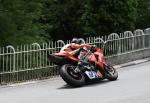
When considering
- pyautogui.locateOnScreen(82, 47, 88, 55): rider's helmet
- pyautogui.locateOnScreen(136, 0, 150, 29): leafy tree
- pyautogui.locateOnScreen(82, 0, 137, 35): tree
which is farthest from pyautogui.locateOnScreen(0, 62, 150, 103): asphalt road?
pyautogui.locateOnScreen(136, 0, 150, 29): leafy tree

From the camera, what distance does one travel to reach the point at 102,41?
18266 millimetres

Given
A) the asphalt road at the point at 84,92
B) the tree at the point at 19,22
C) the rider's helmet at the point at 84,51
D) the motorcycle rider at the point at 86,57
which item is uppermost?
the tree at the point at 19,22

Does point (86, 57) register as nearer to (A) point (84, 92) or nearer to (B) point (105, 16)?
(A) point (84, 92)

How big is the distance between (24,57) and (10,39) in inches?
223

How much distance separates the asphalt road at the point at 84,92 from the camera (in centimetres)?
1191

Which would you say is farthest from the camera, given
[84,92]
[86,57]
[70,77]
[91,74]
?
[86,57]

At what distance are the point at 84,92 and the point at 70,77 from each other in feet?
2.88

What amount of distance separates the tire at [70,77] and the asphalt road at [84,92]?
0.18 meters

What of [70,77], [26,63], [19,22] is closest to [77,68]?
[70,77]

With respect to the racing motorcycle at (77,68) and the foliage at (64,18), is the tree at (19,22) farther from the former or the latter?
the racing motorcycle at (77,68)

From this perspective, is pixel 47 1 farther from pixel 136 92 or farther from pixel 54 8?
pixel 136 92

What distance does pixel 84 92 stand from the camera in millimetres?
13008

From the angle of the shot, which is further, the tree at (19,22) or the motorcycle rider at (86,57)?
the tree at (19,22)

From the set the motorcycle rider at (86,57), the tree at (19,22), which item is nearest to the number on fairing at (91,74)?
the motorcycle rider at (86,57)
